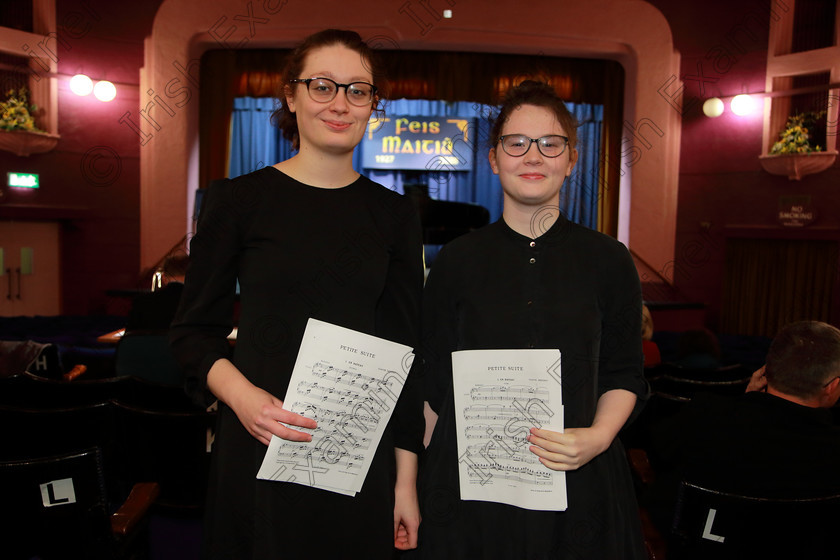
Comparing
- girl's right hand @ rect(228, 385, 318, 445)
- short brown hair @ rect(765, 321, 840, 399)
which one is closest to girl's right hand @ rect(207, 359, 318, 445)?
girl's right hand @ rect(228, 385, 318, 445)

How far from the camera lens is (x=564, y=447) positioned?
1.04 m

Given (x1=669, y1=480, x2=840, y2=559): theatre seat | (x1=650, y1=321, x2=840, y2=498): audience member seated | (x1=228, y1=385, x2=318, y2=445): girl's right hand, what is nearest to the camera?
(x1=228, y1=385, x2=318, y2=445): girl's right hand

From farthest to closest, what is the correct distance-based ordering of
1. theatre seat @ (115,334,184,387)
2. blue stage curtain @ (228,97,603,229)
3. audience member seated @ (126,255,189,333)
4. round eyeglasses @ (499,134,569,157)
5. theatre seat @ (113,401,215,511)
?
blue stage curtain @ (228,97,603,229) → audience member seated @ (126,255,189,333) → theatre seat @ (115,334,184,387) → theatre seat @ (113,401,215,511) → round eyeglasses @ (499,134,569,157)

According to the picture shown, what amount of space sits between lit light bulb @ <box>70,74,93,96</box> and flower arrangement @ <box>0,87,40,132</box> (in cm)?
51

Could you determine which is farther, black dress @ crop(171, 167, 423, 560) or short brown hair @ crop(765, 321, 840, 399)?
short brown hair @ crop(765, 321, 840, 399)

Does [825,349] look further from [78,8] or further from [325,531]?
[78,8]

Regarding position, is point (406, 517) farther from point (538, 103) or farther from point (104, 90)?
point (104, 90)

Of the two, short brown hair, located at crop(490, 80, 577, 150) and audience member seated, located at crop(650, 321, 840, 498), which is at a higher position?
short brown hair, located at crop(490, 80, 577, 150)

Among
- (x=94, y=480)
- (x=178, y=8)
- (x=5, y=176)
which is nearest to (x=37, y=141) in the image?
(x=5, y=176)

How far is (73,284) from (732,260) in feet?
24.7

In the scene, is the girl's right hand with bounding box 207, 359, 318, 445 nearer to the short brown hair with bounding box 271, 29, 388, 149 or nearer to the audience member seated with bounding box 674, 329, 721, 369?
the short brown hair with bounding box 271, 29, 388, 149

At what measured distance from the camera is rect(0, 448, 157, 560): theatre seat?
1358 mm

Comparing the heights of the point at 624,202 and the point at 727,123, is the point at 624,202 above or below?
below

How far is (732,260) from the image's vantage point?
729 cm
